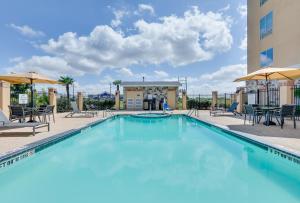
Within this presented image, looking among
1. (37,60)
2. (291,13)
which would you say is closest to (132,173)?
(291,13)

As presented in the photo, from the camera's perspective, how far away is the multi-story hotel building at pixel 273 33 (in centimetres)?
1307

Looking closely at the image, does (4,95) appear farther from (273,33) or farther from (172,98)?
(273,33)

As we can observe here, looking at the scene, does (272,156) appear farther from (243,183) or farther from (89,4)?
(89,4)

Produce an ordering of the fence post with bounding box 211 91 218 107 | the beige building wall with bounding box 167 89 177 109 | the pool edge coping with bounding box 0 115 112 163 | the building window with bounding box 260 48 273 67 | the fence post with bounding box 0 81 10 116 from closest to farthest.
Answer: the pool edge coping with bounding box 0 115 112 163
the fence post with bounding box 0 81 10 116
the building window with bounding box 260 48 273 67
the fence post with bounding box 211 91 218 107
the beige building wall with bounding box 167 89 177 109

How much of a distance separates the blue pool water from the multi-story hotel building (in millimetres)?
10676

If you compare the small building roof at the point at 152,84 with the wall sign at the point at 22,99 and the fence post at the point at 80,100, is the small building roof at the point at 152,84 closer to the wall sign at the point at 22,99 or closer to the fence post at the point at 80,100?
the fence post at the point at 80,100

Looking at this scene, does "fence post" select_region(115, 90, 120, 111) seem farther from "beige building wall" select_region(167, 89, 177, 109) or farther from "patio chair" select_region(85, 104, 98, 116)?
"beige building wall" select_region(167, 89, 177, 109)

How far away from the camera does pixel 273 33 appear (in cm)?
1509

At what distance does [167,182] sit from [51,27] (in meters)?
17.7

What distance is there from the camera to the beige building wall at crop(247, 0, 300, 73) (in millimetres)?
12991

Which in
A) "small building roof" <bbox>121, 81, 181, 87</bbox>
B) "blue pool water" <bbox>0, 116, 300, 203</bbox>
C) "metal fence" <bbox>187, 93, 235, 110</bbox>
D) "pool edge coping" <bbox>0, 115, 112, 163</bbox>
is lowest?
"blue pool water" <bbox>0, 116, 300, 203</bbox>

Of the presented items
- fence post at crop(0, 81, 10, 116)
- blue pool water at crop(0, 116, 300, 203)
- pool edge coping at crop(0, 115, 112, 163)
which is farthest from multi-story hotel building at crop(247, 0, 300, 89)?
fence post at crop(0, 81, 10, 116)

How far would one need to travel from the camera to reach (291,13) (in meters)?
13.3

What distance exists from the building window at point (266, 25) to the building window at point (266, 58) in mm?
1358
